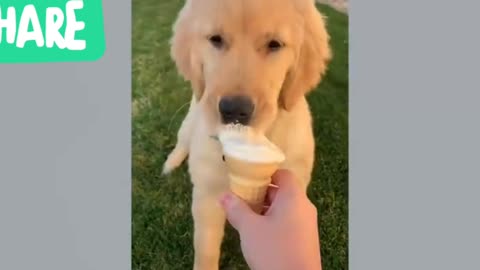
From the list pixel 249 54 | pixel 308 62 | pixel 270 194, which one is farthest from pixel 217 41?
pixel 270 194

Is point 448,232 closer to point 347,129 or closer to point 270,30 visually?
point 347,129

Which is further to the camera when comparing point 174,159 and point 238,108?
point 174,159

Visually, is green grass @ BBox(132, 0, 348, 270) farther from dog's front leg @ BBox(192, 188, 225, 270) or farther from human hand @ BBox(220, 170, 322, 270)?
human hand @ BBox(220, 170, 322, 270)

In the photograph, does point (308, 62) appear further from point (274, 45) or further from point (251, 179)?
point (251, 179)

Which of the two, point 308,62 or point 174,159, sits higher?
point 308,62

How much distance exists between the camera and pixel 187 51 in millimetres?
1176

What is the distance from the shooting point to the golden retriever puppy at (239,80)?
1.11 meters

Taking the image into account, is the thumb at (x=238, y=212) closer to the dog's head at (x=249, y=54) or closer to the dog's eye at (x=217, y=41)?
the dog's head at (x=249, y=54)

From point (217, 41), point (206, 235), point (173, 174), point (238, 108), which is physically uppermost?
point (217, 41)

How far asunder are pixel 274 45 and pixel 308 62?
82 mm
